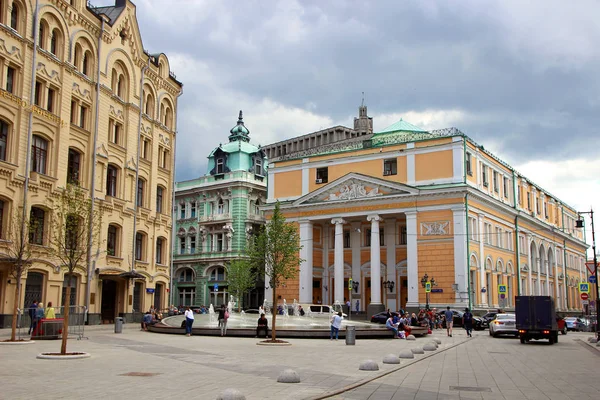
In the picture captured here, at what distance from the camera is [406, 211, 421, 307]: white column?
181 ft

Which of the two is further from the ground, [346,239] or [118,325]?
[346,239]

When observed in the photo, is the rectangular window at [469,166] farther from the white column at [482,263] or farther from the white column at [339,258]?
the white column at [339,258]

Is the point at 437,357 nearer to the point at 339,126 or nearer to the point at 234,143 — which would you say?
the point at 234,143

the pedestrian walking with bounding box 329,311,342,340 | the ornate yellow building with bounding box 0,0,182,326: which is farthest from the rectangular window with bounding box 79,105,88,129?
the pedestrian walking with bounding box 329,311,342,340

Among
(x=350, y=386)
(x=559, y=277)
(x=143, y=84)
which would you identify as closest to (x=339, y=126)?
(x=559, y=277)

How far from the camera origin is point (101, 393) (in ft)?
40.0

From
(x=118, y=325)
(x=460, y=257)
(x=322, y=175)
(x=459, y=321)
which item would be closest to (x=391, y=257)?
(x=460, y=257)

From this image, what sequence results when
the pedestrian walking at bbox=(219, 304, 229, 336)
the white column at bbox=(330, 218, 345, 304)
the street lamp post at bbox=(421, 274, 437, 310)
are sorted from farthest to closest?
the white column at bbox=(330, 218, 345, 304) → the street lamp post at bbox=(421, 274, 437, 310) → the pedestrian walking at bbox=(219, 304, 229, 336)

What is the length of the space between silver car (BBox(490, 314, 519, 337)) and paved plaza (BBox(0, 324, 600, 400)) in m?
11.7

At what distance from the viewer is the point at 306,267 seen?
6272 cm

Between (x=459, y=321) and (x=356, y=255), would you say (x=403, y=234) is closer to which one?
(x=356, y=255)

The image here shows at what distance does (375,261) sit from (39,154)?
32.7 meters

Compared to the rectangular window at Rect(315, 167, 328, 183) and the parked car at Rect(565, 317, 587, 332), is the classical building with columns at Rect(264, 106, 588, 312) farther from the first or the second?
the parked car at Rect(565, 317, 587, 332)

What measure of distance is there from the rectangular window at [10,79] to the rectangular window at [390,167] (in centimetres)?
3606
